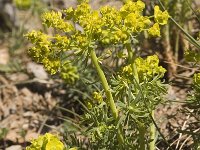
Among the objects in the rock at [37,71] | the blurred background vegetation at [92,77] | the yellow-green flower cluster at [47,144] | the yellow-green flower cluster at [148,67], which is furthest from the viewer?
the rock at [37,71]

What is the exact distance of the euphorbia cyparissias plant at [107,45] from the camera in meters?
1.93

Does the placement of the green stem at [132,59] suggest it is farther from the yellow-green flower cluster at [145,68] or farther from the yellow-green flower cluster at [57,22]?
the yellow-green flower cluster at [57,22]

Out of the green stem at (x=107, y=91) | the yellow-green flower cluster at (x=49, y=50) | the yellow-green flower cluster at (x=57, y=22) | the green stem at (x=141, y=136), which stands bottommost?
the green stem at (x=141, y=136)

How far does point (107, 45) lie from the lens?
209 cm

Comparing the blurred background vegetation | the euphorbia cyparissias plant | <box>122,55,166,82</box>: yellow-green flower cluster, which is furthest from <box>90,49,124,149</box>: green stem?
the blurred background vegetation

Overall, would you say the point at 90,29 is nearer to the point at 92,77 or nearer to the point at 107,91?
the point at 107,91

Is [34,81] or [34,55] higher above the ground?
[34,55]

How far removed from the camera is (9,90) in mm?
4406

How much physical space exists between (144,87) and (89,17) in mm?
429

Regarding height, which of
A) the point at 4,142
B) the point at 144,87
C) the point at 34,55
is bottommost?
the point at 4,142

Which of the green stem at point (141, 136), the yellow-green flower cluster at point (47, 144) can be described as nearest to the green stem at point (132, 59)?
the green stem at point (141, 136)

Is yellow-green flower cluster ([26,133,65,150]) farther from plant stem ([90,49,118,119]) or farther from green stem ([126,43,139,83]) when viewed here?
green stem ([126,43,139,83])

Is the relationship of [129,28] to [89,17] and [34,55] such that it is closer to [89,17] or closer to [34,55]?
[89,17]

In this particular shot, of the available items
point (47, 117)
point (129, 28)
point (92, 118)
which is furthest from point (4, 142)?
point (129, 28)
